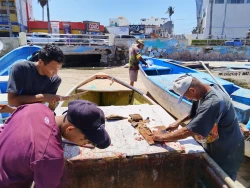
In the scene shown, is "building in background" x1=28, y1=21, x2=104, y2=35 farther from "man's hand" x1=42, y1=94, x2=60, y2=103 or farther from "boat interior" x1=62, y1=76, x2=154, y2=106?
"man's hand" x1=42, y1=94, x2=60, y2=103

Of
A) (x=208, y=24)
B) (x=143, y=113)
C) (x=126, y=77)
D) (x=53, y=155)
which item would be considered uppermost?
(x=208, y=24)

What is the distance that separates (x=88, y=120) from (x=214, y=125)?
1.51 meters

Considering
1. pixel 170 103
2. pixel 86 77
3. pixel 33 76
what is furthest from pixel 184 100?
pixel 86 77

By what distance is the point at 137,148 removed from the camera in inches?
92.2

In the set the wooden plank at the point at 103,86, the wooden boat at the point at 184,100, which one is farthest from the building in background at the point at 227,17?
the wooden plank at the point at 103,86

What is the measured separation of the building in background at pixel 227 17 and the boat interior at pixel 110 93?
3224 cm

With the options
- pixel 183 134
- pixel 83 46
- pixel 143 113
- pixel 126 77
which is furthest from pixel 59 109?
pixel 83 46

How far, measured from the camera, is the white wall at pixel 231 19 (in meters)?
34.3

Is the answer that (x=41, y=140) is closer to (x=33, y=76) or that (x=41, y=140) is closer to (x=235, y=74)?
(x=33, y=76)

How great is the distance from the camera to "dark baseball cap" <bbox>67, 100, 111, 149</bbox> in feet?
4.06

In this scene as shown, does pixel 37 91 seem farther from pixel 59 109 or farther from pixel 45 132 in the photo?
pixel 45 132

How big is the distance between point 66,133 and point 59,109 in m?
2.13

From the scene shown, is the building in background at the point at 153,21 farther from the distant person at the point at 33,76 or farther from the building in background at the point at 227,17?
the distant person at the point at 33,76

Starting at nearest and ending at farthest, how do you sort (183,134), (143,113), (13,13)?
1. (183,134)
2. (143,113)
3. (13,13)
